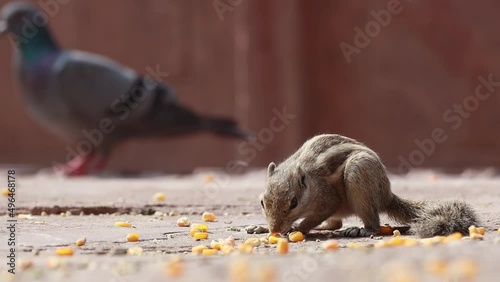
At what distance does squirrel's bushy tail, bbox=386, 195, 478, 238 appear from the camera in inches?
165

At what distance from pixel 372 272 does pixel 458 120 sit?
28.6ft

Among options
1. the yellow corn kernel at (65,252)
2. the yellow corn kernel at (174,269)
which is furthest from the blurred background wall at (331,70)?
the yellow corn kernel at (174,269)

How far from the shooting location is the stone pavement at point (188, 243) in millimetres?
2840

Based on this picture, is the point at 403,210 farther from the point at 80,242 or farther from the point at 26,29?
the point at 26,29

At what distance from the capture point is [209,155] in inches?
486

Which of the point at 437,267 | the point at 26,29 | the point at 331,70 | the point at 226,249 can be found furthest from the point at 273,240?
the point at 331,70

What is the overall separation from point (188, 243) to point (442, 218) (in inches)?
44.5

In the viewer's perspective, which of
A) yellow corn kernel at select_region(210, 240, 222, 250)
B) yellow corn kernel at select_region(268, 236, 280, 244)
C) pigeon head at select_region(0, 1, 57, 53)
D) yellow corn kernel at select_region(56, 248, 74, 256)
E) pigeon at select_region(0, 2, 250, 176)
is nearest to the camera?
yellow corn kernel at select_region(56, 248, 74, 256)

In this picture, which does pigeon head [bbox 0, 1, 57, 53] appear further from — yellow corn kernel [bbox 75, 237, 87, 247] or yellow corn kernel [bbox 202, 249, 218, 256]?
yellow corn kernel [bbox 202, 249, 218, 256]

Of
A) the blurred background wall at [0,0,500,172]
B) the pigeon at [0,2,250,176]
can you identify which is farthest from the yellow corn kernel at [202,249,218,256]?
the blurred background wall at [0,0,500,172]

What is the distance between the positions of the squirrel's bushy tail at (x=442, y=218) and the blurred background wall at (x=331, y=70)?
654 centimetres

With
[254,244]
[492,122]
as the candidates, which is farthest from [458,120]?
[254,244]

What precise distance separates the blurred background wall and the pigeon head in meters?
1.94

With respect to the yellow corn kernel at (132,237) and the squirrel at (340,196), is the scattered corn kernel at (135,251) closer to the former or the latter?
the yellow corn kernel at (132,237)
